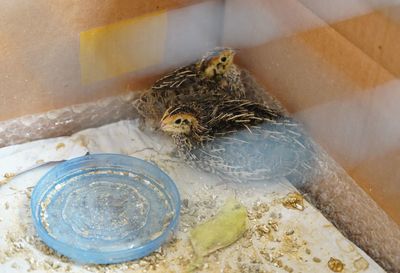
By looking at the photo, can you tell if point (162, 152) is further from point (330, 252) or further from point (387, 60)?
point (387, 60)

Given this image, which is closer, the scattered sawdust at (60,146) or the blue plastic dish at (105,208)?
the blue plastic dish at (105,208)

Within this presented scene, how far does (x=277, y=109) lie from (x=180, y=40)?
39cm

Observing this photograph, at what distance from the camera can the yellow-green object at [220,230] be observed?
212 centimetres

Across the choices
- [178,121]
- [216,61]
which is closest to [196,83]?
[216,61]

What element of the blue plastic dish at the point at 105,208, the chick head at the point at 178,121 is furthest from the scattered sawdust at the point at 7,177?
the chick head at the point at 178,121

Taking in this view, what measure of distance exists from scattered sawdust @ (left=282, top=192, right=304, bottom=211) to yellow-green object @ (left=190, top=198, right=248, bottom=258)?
0.14 m

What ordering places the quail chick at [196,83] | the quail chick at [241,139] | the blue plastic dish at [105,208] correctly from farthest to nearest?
the quail chick at [196,83], the quail chick at [241,139], the blue plastic dish at [105,208]

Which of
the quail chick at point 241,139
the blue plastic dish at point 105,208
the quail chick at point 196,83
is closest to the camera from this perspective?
the blue plastic dish at point 105,208

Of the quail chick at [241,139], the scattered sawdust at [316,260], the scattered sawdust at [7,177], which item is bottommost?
the scattered sawdust at [316,260]

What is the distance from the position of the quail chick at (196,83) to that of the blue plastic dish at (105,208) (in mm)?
206

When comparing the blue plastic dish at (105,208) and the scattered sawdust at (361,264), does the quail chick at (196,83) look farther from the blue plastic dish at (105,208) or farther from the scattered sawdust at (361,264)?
the scattered sawdust at (361,264)

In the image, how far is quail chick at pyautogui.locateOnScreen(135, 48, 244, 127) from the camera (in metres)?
2.38

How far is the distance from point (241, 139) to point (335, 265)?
0.45 metres

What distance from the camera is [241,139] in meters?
2.22
